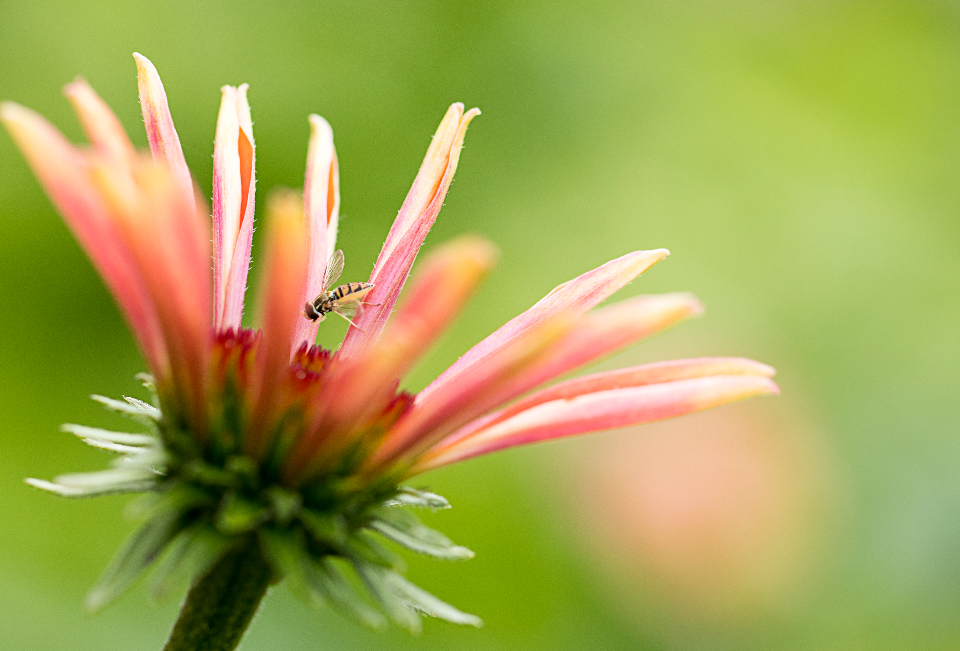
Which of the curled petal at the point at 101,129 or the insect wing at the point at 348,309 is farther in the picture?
the insect wing at the point at 348,309

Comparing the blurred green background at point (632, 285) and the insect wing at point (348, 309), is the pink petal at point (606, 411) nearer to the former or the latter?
the insect wing at point (348, 309)

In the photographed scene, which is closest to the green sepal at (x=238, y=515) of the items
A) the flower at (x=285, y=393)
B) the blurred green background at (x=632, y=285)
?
the flower at (x=285, y=393)

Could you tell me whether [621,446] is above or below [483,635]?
above

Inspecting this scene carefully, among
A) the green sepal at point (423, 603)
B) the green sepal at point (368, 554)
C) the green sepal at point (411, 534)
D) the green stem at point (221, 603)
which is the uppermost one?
the green sepal at point (411, 534)

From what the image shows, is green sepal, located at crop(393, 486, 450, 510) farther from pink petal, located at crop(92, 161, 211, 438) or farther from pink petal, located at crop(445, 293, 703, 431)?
pink petal, located at crop(92, 161, 211, 438)

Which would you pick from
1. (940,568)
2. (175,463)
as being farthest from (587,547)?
(175,463)

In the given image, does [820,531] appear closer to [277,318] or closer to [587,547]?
[587,547]
